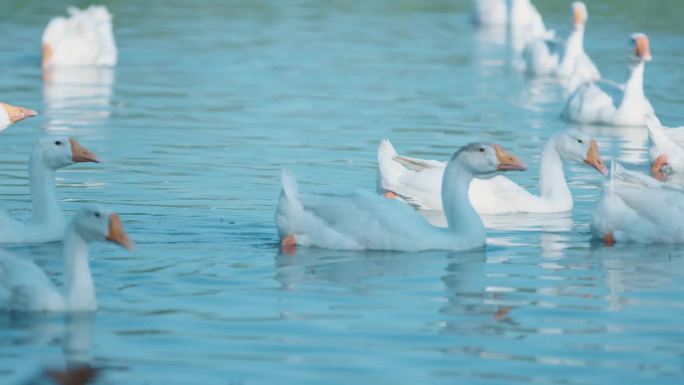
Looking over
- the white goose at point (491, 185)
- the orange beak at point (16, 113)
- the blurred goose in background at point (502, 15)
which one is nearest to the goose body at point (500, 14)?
the blurred goose in background at point (502, 15)

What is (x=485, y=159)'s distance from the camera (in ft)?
39.0

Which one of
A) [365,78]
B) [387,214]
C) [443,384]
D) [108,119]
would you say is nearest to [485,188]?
[387,214]

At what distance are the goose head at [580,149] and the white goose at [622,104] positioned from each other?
6646mm

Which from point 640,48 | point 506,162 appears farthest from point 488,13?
point 506,162

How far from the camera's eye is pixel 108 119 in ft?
64.3

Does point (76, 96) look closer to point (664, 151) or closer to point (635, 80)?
point (635, 80)

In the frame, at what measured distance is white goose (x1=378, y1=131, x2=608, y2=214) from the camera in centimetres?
1364

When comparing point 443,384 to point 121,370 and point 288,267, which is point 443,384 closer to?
point 121,370

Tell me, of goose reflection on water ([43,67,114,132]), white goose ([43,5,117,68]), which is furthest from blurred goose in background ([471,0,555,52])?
goose reflection on water ([43,67,114,132])

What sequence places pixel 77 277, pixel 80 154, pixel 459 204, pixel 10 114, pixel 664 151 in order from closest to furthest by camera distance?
1. pixel 77 277
2. pixel 459 204
3. pixel 80 154
4. pixel 10 114
5. pixel 664 151

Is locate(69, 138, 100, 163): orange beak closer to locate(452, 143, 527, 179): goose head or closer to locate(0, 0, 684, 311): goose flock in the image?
locate(0, 0, 684, 311): goose flock

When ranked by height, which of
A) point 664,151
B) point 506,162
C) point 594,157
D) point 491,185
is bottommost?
point 664,151

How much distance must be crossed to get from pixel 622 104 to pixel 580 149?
7046mm

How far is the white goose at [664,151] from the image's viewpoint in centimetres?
1647
